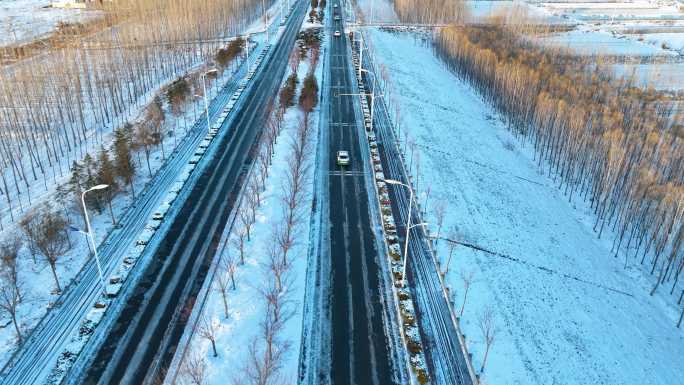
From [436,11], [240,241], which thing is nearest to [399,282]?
[240,241]

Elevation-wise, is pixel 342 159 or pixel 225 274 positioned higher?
pixel 342 159

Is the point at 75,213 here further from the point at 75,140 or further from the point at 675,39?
the point at 675,39

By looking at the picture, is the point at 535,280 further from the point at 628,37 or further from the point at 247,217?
the point at 628,37

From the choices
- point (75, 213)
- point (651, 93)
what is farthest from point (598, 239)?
point (75, 213)

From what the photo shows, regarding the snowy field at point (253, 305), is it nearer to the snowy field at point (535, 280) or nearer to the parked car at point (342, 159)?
A: the parked car at point (342, 159)

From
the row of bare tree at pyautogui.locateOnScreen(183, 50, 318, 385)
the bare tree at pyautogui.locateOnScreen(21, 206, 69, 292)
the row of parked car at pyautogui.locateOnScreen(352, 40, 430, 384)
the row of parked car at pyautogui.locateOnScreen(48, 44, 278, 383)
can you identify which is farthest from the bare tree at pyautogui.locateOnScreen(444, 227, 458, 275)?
the bare tree at pyautogui.locateOnScreen(21, 206, 69, 292)

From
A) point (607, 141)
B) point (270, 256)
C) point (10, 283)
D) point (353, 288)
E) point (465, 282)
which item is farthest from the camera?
point (607, 141)

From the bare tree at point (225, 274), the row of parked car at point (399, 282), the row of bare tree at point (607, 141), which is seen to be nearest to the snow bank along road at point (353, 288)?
the row of parked car at point (399, 282)
